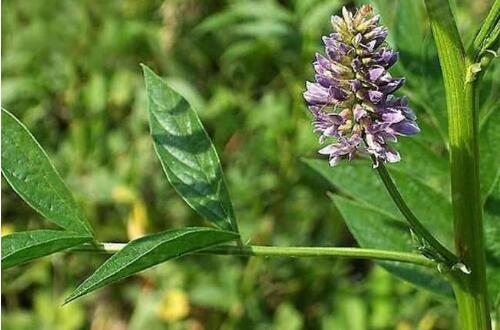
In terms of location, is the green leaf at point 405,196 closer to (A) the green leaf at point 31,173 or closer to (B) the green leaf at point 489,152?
(B) the green leaf at point 489,152

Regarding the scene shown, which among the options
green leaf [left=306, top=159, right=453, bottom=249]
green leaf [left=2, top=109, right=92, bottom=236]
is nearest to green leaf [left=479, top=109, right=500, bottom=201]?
green leaf [left=306, top=159, right=453, bottom=249]

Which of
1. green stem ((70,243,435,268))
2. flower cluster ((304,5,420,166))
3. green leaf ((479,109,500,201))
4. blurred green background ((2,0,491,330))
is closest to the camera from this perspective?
flower cluster ((304,5,420,166))

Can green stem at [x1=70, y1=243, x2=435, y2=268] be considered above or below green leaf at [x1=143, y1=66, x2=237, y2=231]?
below

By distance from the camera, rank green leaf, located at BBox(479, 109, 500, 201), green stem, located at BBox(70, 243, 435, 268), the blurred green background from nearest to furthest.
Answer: green stem, located at BBox(70, 243, 435, 268) → green leaf, located at BBox(479, 109, 500, 201) → the blurred green background

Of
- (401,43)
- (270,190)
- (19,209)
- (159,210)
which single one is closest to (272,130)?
(270,190)

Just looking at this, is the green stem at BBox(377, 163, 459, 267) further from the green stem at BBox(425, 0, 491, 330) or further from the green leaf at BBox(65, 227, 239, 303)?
the green leaf at BBox(65, 227, 239, 303)

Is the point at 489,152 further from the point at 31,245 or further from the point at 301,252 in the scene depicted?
the point at 31,245
